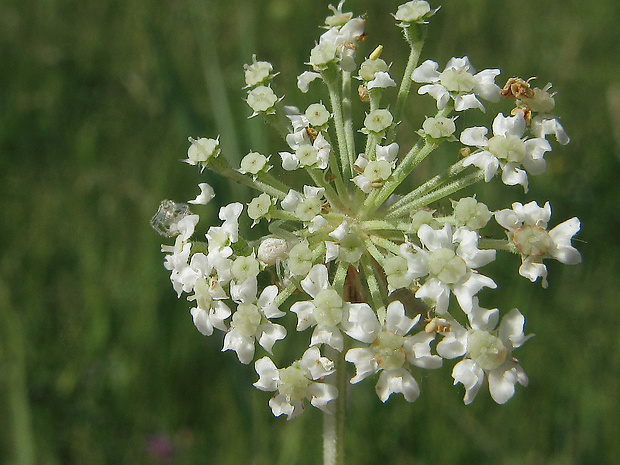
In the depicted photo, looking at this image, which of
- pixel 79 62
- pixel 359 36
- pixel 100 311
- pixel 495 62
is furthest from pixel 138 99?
pixel 359 36

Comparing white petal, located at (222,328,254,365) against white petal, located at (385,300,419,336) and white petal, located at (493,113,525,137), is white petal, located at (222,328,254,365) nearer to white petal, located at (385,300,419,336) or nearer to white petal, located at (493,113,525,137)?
white petal, located at (385,300,419,336)

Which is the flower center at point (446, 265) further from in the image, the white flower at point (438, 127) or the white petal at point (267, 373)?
the white petal at point (267, 373)

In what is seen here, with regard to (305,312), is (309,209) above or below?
above

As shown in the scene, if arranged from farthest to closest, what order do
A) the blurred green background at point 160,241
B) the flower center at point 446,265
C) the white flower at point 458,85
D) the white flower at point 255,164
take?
the blurred green background at point 160,241 < the white flower at point 458,85 < the white flower at point 255,164 < the flower center at point 446,265

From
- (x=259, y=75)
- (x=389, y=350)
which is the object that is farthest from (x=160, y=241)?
(x=389, y=350)

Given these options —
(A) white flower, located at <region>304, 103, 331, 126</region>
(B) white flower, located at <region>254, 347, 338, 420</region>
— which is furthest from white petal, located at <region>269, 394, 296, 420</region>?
(A) white flower, located at <region>304, 103, 331, 126</region>

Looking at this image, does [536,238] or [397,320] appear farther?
[536,238]

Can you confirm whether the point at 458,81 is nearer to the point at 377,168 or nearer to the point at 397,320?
the point at 377,168

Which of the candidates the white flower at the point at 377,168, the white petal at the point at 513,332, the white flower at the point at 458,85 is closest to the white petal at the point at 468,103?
the white flower at the point at 458,85
